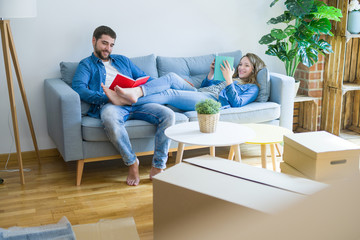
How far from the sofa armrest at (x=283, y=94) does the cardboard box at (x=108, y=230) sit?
5.70 ft

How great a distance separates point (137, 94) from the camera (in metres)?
3.10

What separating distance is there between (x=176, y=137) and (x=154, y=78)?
1.09 metres

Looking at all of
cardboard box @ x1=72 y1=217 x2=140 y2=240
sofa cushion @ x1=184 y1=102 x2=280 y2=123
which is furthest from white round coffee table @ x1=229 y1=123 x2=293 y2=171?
cardboard box @ x1=72 y1=217 x2=140 y2=240

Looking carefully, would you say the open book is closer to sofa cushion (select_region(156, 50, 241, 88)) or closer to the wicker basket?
sofa cushion (select_region(156, 50, 241, 88))

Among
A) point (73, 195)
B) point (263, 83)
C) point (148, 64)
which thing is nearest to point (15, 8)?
point (148, 64)

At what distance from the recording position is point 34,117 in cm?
347

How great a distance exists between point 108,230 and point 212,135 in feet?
2.67

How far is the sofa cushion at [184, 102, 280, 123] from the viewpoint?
3.27m

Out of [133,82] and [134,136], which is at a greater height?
[133,82]

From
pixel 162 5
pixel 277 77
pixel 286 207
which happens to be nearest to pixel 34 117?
pixel 162 5

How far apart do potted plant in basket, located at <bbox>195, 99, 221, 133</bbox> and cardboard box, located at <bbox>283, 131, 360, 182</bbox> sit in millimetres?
884

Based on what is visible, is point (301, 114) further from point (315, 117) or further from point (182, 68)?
point (182, 68)

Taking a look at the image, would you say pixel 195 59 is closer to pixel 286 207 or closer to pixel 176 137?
pixel 176 137

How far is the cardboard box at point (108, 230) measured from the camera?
205 cm
